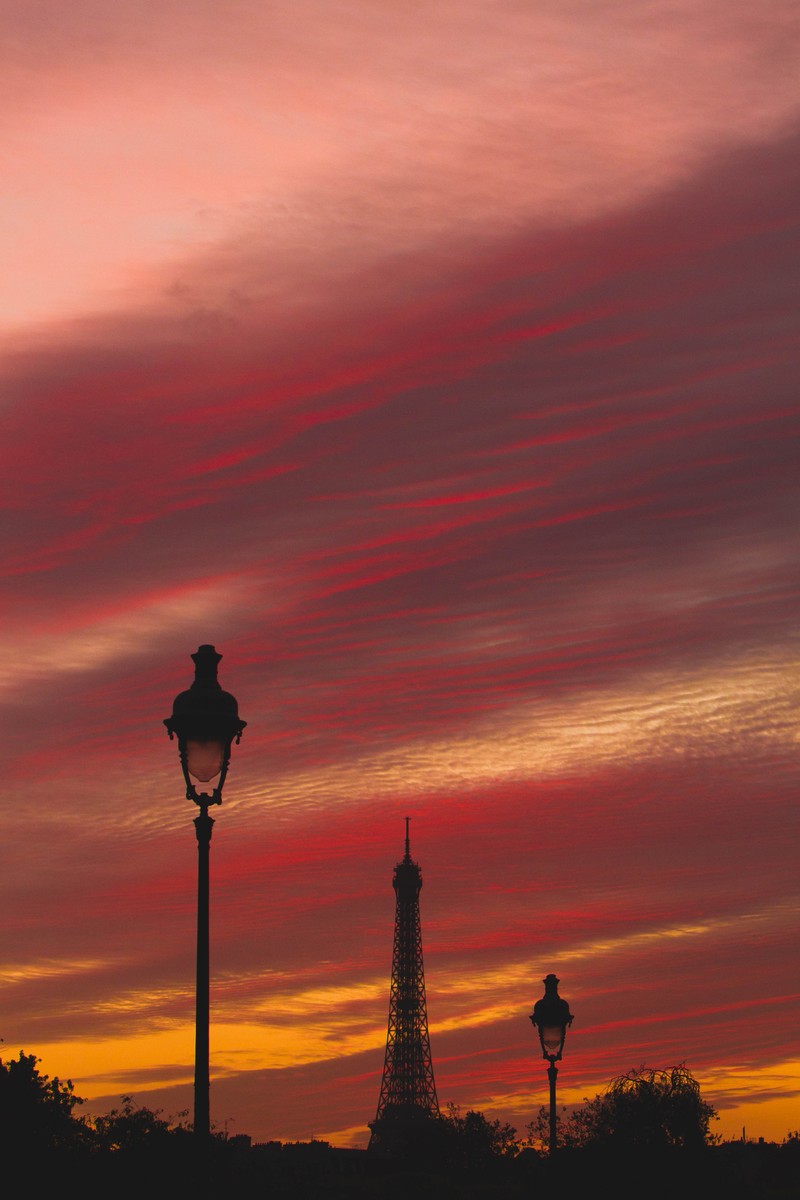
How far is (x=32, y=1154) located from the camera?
3012 inches

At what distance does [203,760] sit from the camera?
1927cm

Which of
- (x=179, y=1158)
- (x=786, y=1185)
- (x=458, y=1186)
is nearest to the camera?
(x=179, y=1158)

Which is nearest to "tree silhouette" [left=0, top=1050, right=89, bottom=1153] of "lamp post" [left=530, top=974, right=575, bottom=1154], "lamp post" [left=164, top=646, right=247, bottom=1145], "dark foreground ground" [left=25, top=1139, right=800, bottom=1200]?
"dark foreground ground" [left=25, top=1139, right=800, bottom=1200]

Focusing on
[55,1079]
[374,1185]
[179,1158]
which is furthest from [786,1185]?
[55,1079]

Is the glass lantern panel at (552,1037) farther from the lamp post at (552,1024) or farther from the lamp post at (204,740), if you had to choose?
the lamp post at (204,740)

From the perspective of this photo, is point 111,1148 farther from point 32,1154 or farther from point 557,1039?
point 557,1039

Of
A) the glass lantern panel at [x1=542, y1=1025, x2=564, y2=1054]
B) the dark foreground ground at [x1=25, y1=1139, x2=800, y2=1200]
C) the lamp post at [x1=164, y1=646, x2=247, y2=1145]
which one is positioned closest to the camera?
the lamp post at [x1=164, y1=646, x2=247, y2=1145]

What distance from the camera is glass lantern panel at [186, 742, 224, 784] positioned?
63.1 feet

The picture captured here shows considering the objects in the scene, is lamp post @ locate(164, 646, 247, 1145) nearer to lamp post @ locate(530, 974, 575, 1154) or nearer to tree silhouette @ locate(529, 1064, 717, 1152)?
lamp post @ locate(530, 974, 575, 1154)

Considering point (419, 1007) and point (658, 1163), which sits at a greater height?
point (419, 1007)

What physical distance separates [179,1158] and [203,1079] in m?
87.8

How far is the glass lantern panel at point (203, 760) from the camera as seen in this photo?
19.2 metres

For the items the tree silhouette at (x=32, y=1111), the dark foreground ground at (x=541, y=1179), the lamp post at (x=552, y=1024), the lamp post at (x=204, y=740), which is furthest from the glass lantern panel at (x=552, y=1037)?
the tree silhouette at (x=32, y=1111)

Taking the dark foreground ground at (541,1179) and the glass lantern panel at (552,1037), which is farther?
the dark foreground ground at (541,1179)
